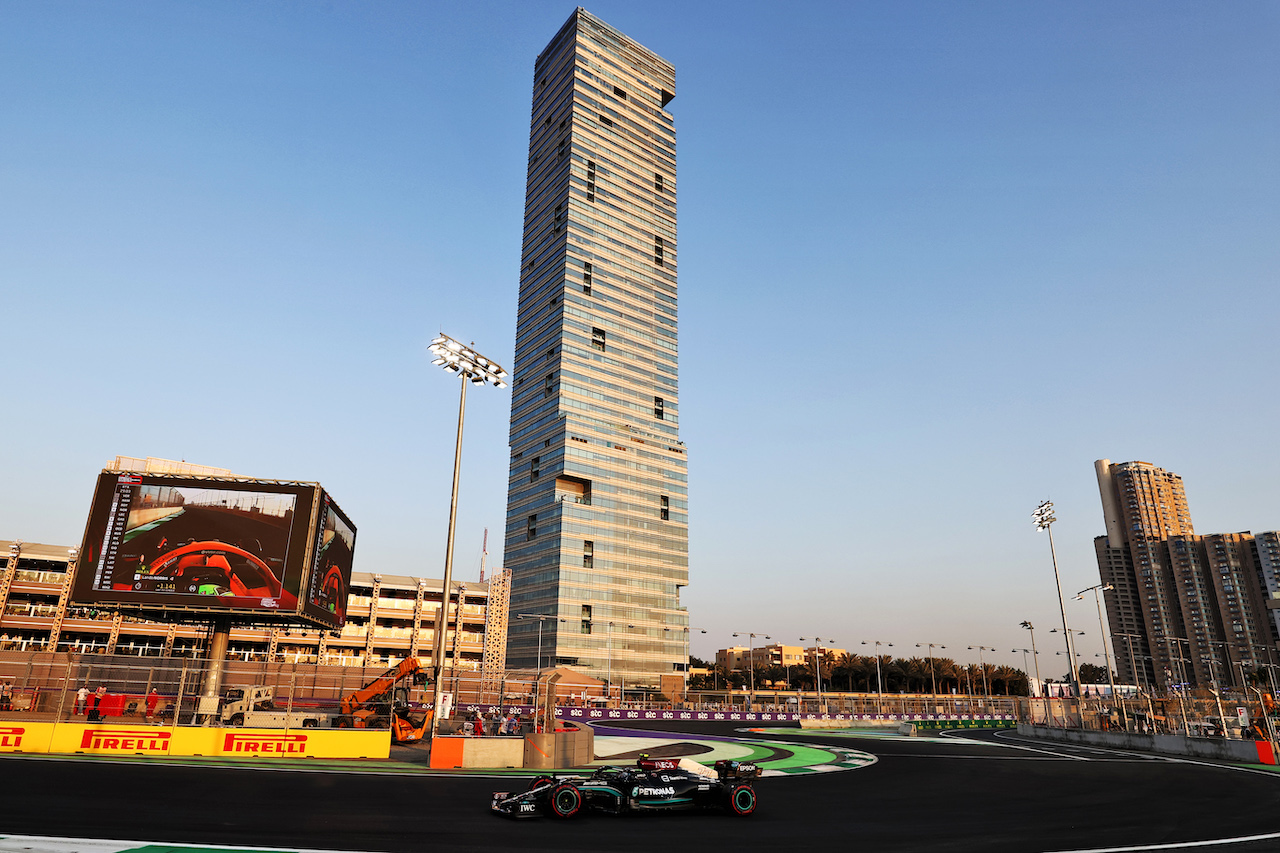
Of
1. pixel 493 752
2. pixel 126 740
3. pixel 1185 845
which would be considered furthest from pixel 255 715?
pixel 1185 845

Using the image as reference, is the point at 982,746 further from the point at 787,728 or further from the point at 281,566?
the point at 281,566

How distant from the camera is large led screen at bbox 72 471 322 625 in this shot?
118 feet

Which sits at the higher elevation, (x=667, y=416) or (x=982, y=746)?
(x=667, y=416)

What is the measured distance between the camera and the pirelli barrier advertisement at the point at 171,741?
84.1ft

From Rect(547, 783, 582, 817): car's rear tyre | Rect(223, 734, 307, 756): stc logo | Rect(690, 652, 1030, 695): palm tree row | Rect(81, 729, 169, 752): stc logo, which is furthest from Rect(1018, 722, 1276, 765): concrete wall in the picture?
Rect(690, 652, 1030, 695): palm tree row

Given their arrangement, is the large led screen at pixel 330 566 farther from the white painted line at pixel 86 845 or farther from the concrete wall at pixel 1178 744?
the concrete wall at pixel 1178 744

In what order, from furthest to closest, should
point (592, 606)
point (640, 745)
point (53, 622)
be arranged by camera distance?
1. point (592, 606)
2. point (53, 622)
3. point (640, 745)

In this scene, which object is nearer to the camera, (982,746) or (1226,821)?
(1226,821)

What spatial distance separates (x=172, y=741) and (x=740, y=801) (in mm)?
21277

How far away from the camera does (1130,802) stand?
66.1 ft

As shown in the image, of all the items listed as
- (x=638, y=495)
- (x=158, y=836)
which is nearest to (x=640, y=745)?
(x=158, y=836)

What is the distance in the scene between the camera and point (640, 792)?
16609 mm

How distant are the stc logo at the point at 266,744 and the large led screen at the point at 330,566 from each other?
12013mm

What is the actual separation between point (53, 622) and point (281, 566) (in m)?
78.8
